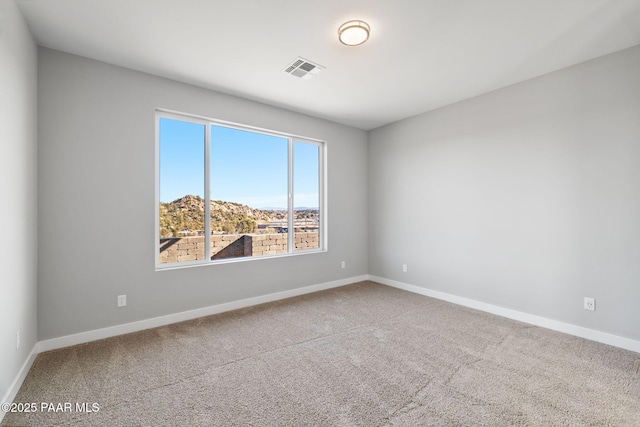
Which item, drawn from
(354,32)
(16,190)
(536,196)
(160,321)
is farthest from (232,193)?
(536,196)

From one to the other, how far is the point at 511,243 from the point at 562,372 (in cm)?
148

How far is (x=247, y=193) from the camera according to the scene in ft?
12.7

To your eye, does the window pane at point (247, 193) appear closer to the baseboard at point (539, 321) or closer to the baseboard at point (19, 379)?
the baseboard at point (19, 379)

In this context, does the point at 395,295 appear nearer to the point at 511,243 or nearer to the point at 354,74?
the point at 511,243

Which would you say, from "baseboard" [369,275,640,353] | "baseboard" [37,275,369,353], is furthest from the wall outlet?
"baseboard" [37,275,369,353]

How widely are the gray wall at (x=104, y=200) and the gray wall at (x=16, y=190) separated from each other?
0.43ft

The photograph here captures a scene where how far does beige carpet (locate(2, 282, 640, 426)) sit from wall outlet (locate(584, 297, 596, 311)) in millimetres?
318

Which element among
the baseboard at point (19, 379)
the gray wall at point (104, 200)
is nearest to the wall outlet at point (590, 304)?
the gray wall at point (104, 200)

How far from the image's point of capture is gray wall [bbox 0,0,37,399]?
5.77 feet

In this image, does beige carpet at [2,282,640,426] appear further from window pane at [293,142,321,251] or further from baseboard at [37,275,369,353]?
window pane at [293,142,321,251]

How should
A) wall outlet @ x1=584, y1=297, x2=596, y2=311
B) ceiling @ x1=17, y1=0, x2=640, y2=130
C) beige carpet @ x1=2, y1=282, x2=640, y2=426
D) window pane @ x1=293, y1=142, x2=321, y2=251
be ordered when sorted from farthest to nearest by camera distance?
window pane @ x1=293, y1=142, x2=321, y2=251 < wall outlet @ x1=584, y1=297, x2=596, y2=311 < ceiling @ x1=17, y1=0, x2=640, y2=130 < beige carpet @ x1=2, y1=282, x2=640, y2=426

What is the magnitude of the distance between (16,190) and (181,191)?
142cm

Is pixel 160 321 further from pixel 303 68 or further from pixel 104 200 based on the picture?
pixel 303 68

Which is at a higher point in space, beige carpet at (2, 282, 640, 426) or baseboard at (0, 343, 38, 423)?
baseboard at (0, 343, 38, 423)
